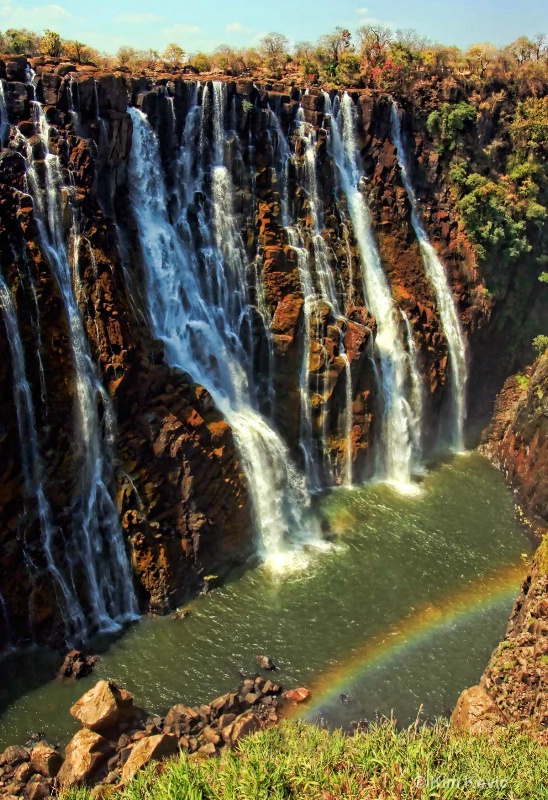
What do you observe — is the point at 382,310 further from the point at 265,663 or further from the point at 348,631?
the point at 265,663

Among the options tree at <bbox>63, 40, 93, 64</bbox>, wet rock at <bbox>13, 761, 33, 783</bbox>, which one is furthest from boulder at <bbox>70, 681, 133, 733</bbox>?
tree at <bbox>63, 40, 93, 64</bbox>

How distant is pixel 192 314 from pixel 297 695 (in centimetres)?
1566

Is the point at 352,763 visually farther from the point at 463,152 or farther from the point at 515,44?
the point at 515,44

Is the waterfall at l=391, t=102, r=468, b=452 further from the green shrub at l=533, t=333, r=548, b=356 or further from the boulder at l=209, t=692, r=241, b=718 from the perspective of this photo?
the boulder at l=209, t=692, r=241, b=718

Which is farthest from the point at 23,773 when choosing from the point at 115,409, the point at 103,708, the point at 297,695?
the point at 115,409

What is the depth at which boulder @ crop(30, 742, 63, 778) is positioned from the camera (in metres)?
15.9

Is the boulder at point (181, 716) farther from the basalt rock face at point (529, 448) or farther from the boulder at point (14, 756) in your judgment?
the basalt rock face at point (529, 448)

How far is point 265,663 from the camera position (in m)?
19.9

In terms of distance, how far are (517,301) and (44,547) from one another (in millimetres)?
29893

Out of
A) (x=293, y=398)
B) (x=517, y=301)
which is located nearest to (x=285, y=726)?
(x=293, y=398)

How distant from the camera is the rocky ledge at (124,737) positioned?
1548 cm

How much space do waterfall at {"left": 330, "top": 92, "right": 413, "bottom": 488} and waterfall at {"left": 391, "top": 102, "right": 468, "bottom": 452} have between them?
3066 millimetres

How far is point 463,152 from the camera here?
124ft

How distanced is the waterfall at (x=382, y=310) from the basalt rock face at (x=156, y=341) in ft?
2.14
